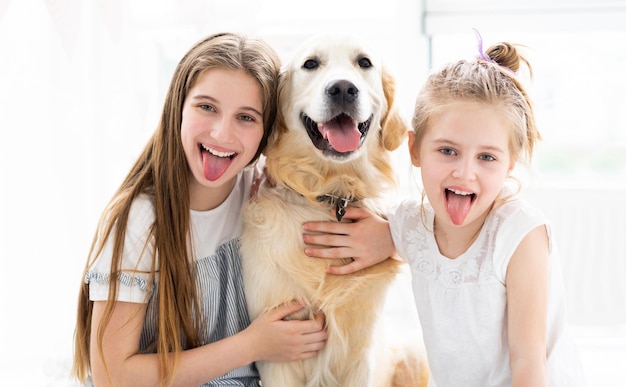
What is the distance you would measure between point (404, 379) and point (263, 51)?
96 cm

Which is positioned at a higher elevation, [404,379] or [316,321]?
[316,321]

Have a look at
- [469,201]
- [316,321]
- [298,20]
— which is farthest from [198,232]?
[298,20]

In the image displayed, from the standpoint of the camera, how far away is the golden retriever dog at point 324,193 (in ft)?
4.89

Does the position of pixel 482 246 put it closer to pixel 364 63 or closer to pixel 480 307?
pixel 480 307

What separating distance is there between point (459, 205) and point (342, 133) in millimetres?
326

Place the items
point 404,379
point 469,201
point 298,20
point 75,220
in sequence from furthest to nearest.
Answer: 1. point 298,20
2. point 75,220
3. point 404,379
4. point 469,201

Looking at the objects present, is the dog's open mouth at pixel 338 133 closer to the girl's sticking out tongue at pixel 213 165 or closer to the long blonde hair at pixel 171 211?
the long blonde hair at pixel 171 211

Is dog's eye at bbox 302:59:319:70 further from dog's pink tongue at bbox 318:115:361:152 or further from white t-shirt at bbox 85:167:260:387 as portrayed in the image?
white t-shirt at bbox 85:167:260:387

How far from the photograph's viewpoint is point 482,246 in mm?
1404

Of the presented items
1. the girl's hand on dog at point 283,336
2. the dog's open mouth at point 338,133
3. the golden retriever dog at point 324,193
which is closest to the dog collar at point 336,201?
the golden retriever dog at point 324,193

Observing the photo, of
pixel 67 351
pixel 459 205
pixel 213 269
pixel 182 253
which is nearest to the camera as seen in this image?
pixel 459 205

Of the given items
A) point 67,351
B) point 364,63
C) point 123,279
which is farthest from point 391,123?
point 67,351

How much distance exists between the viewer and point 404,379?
175 centimetres

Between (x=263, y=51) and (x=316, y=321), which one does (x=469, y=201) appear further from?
(x=263, y=51)
